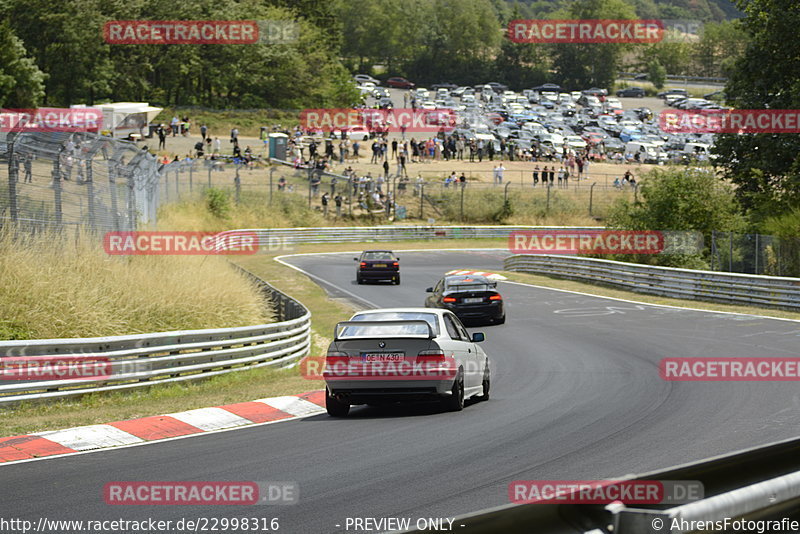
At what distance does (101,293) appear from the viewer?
56.6ft

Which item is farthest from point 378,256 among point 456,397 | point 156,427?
point 156,427

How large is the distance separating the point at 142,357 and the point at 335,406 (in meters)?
3.88

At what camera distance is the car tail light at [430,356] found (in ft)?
41.3

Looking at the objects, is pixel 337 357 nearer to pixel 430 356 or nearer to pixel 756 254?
pixel 430 356

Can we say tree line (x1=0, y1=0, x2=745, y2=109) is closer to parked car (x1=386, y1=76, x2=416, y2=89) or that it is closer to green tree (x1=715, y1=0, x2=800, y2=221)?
parked car (x1=386, y1=76, x2=416, y2=89)

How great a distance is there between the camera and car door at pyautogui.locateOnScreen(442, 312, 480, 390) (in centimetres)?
1325

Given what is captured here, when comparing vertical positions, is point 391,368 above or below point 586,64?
below

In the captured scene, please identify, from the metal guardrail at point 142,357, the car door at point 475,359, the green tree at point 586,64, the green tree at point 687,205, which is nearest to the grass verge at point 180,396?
the metal guardrail at point 142,357

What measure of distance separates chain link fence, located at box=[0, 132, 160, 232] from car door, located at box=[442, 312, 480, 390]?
25.0 feet

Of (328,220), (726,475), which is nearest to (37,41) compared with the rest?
(328,220)

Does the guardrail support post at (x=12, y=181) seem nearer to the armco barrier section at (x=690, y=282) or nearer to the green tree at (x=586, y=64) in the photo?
the armco barrier section at (x=690, y=282)

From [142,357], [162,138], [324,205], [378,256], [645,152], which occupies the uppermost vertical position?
[162,138]

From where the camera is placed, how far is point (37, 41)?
84.2m

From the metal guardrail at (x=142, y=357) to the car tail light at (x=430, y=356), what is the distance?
4596mm
